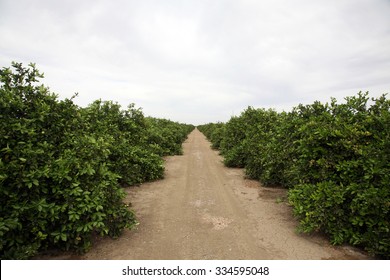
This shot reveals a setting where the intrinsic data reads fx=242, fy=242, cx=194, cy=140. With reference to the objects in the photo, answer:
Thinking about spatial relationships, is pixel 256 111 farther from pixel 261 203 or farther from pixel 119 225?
pixel 119 225

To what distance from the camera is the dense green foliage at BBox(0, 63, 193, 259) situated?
3807 mm

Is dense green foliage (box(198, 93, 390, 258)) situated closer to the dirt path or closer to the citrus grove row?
the citrus grove row

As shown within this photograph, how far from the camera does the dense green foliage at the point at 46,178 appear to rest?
12.5ft

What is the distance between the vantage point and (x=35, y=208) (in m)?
3.88

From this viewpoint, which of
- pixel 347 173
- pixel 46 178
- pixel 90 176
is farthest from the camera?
pixel 347 173

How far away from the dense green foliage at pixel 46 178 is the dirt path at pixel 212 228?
0.58m

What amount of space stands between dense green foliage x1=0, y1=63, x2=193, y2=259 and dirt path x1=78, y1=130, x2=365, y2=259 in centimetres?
58

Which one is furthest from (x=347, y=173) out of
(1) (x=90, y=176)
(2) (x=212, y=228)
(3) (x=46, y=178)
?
(3) (x=46, y=178)

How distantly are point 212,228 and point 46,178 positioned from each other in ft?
11.5

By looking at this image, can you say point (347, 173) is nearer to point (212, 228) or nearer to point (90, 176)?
point (212, 228)

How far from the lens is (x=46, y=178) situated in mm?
4191

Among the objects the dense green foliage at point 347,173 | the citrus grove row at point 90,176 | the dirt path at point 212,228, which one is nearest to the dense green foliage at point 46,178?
the citrus grove row at point 90,176

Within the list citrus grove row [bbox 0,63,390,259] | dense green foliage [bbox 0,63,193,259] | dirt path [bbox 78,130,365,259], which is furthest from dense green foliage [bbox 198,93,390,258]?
dense green foliage [bbox 0,63,193,259]

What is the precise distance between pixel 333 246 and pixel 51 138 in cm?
579
